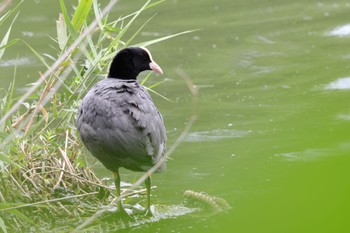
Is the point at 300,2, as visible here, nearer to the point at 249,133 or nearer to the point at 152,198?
the point at 249,133

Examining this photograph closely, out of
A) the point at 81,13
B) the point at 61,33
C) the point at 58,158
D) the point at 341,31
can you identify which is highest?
the point at 81,13

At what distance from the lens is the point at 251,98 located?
20.5 feet

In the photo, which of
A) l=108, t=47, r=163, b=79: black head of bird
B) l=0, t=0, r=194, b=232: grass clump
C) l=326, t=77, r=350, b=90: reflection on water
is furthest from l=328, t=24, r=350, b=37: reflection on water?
l=0, t=0, r=194, b=232: grass clump

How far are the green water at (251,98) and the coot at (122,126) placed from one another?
13.7 inches

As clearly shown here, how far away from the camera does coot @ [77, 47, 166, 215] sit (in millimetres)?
3227

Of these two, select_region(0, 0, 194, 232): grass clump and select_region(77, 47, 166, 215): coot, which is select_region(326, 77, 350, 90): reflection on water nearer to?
select_region(0, 0, 194, 232): grass clump

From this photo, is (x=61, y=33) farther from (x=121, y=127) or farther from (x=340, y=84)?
(x=340, y=84)

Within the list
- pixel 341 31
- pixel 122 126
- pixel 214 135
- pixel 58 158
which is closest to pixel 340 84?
pixel 214 135

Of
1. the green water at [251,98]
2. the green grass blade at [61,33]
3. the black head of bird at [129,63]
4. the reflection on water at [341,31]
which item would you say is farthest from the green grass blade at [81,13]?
the reflection on water at [341,31]

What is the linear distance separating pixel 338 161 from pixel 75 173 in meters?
3.30

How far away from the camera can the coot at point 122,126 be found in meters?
3.23

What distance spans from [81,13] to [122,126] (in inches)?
21.0

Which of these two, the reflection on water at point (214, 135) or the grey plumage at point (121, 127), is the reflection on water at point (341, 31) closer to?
the reflection on water at point (214, 135)

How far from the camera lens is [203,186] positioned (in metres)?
4.17
